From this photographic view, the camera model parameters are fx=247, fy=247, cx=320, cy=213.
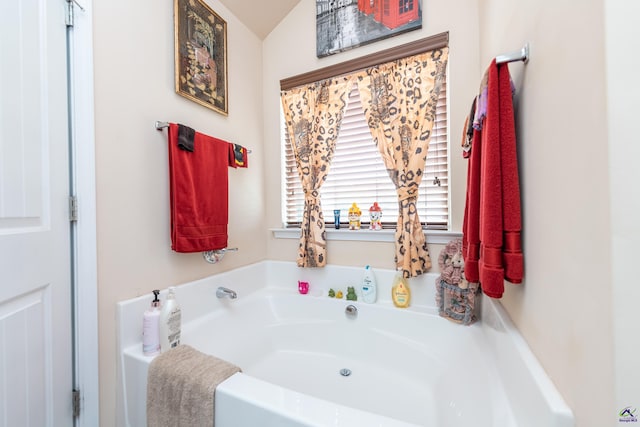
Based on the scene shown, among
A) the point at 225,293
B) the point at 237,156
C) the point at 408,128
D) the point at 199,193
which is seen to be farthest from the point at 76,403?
the point at 408,128

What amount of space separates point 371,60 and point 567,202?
5.10 ft

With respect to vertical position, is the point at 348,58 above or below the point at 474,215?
above

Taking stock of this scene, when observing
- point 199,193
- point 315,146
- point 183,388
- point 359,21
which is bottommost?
point 183,388

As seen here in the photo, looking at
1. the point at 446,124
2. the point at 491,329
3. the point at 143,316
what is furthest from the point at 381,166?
the point at 143,316

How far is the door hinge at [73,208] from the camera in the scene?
101 centimetres

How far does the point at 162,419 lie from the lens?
38.1 inches

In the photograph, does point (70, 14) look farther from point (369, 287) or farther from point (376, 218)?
point (369, 287)

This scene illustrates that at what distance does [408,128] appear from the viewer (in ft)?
5.23

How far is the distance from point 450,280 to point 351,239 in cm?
69

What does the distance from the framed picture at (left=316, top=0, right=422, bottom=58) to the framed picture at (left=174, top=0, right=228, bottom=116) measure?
72 centimetres

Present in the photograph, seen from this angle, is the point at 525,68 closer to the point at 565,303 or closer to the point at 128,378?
the point at 565,303

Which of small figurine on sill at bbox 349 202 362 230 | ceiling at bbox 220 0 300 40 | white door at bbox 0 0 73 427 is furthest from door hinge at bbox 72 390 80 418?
ceiling at bbox 220 0 300 40

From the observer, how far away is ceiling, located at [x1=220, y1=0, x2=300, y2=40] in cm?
181

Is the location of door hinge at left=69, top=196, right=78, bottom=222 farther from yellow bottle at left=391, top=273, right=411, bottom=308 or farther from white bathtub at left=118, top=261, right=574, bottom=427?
yellow bottle at left=391, top=273, right=411, bottom=308
